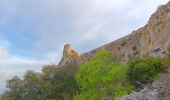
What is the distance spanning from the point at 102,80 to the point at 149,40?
20.4 metres

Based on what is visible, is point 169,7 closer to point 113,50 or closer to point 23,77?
point 113,50

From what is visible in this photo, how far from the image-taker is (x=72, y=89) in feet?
158

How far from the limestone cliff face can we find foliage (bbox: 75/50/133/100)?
11.1m

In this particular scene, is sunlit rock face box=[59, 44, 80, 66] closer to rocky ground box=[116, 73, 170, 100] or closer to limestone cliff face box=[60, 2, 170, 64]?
limestone cliff face box=[60, 2, 170, 64]

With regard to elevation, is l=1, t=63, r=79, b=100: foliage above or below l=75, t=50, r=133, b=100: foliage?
above

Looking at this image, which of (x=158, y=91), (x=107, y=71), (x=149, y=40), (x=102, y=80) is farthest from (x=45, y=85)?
(x=158, y=91)

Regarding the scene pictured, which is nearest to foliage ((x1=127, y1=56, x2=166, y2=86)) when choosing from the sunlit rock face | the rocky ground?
the rocky ground

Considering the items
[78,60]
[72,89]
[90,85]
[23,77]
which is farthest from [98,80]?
[78,60]

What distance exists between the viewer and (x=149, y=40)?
50625 millimetres

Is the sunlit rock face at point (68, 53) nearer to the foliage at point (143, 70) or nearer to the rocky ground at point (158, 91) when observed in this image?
the foliage at point (143, 70)

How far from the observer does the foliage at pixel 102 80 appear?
1219 inches

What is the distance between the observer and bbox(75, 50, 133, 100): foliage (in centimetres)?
3095

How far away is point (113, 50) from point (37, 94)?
35.0ft

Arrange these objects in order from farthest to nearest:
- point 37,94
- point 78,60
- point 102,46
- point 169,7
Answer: point 78,60, point 102,46, point 37,94, point 169,7
